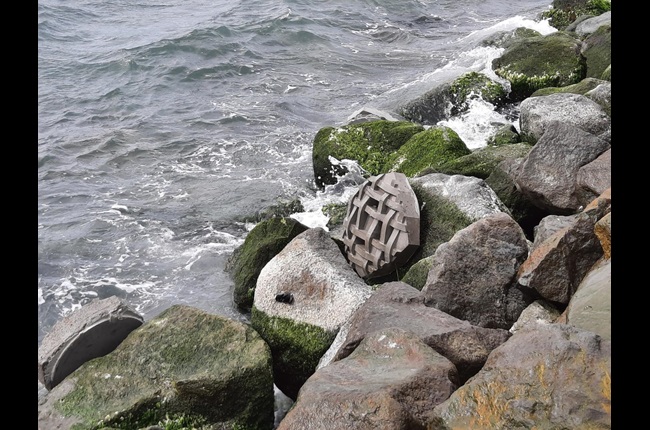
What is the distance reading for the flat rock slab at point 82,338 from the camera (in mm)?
5543

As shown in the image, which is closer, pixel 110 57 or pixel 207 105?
pixel 207 105

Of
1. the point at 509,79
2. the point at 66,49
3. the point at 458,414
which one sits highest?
the point at 458,414

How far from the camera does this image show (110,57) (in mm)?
19422

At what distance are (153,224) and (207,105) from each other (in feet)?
19.4

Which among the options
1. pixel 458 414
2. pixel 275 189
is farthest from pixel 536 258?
pixel 275 189

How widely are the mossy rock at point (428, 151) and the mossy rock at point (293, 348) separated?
3.44m

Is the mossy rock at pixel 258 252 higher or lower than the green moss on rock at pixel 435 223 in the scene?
lower

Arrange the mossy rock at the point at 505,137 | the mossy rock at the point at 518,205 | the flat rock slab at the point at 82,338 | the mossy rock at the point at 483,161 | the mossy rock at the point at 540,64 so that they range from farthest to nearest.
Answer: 1. the mossy rock at the point at 540,64
2. the mossy rock at the point at 505,137
3. the mossy rock at the point at 483,161
4. the mossy rock at the point at 518,205
5. the flat rock slab at the point at 82,338

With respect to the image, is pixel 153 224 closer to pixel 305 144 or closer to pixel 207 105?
pixel 305 144

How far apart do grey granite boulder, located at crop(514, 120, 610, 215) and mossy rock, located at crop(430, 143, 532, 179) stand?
96 cm

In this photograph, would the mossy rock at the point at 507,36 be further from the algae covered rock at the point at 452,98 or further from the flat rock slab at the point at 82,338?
the flat rock slab at the point at 82,338

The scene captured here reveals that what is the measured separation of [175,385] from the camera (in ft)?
16.5

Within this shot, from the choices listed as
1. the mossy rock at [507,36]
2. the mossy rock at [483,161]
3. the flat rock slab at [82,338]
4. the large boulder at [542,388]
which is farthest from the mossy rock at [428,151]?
the mossy rock at [507,36]

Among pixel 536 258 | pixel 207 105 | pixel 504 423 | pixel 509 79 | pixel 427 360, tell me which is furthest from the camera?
pixel 207 105
